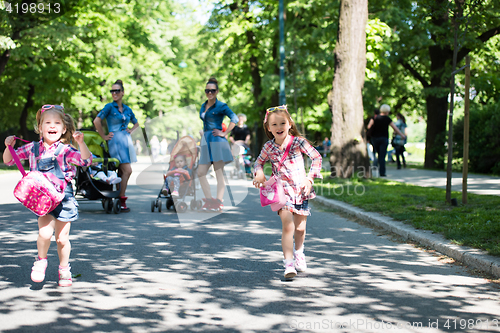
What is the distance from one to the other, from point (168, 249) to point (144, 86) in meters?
38.8

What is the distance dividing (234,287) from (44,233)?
5.67 ft

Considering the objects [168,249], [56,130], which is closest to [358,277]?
[168,249]

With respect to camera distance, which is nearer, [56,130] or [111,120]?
[56,130]

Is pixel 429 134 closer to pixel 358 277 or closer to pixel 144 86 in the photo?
pixel 358 277

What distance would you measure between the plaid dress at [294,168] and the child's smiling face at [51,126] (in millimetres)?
1853

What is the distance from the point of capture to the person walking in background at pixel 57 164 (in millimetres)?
4777

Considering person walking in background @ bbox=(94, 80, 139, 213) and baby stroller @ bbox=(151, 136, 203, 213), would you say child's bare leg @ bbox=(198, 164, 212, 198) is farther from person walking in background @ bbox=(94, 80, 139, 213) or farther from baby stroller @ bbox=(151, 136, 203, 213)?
person walking in background @ bbox=(94, 80, 139, 213)

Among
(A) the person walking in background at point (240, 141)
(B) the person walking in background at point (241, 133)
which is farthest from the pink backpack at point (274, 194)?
(B) the person walking in background at point (241, 133)

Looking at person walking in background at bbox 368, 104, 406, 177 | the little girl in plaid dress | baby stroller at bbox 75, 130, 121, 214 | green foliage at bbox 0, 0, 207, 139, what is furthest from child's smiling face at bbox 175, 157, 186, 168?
green foliage at bbox 0, 0, 207, 139

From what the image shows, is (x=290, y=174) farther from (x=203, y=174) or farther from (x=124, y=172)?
(x=124, y=172)

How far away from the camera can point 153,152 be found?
1002 centimetres

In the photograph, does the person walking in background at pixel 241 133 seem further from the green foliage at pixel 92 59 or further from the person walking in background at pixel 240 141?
the green foliage at pixel 92 59

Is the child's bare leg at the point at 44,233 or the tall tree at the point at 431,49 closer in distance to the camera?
the child's bare leg at the point at 44,233

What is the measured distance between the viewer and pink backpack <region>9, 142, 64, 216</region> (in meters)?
4.56
